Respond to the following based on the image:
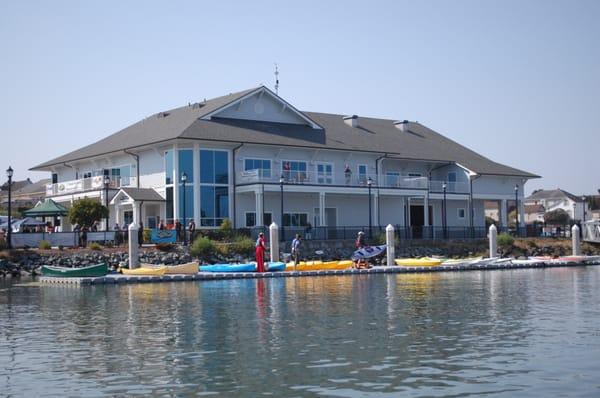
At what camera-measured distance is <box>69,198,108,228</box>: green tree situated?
46906mm

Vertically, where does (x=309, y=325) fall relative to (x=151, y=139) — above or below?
below

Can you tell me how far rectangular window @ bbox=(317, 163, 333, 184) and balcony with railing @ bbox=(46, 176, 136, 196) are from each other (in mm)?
12136

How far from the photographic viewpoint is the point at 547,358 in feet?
49.6

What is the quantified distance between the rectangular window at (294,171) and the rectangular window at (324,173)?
1139mm

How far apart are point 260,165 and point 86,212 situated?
11750 mm

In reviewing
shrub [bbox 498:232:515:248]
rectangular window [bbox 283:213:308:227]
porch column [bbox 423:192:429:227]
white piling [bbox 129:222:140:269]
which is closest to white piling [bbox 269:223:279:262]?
white piling [bbox 129:222:140:269]

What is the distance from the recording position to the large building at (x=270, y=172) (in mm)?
50781

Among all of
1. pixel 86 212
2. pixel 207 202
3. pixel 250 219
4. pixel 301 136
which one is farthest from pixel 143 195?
pixel 301 136

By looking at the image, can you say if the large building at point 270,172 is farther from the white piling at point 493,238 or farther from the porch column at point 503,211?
the white piling at point 493,238

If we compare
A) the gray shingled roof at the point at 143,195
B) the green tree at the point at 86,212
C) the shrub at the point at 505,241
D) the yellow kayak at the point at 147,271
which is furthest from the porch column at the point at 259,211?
the shrub at the point at 505,241

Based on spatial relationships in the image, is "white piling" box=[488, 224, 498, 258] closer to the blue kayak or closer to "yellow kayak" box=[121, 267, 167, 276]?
the blue kayak

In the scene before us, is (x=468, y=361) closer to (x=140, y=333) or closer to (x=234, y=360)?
(x=234, y=360)

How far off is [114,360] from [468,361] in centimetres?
658

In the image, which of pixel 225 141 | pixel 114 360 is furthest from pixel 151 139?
pixel 114 360
